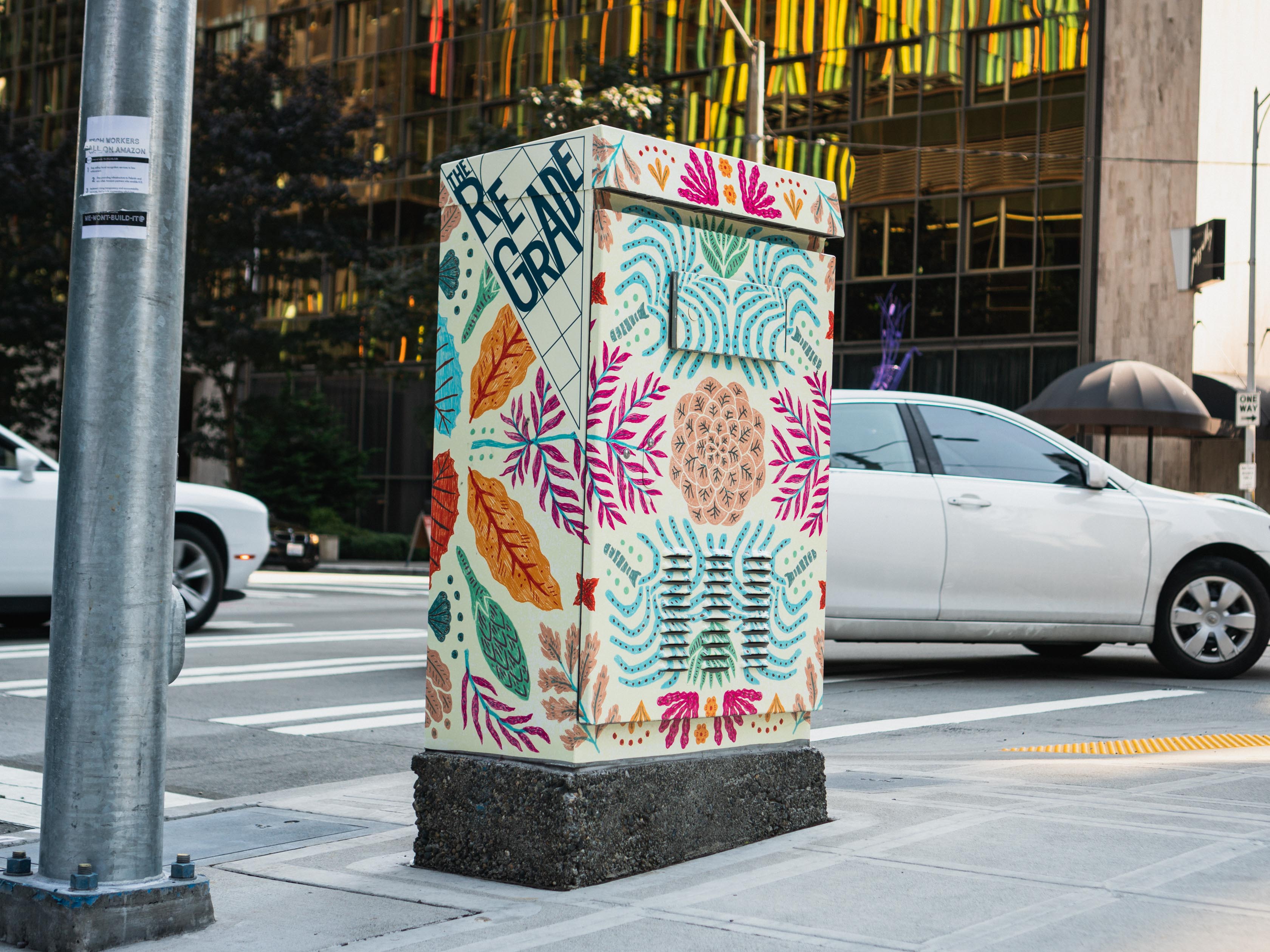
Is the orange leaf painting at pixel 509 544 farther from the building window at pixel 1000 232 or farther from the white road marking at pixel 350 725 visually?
the building window at pixel 1000 232

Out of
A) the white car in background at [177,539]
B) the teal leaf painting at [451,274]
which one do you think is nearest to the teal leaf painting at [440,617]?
the teal leaf painting at [451,274]

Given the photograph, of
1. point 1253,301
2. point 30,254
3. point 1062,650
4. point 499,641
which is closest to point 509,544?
point 499,641

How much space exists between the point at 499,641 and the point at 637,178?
1349 mm

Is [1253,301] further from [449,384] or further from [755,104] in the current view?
[449,384]

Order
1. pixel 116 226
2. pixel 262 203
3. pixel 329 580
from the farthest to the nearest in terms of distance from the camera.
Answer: pixel 262 203, pixel 329 580, pixel 116 226

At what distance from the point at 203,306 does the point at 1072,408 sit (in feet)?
57.3

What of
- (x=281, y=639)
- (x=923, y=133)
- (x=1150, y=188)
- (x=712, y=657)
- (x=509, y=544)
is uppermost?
(x=923, y=133)

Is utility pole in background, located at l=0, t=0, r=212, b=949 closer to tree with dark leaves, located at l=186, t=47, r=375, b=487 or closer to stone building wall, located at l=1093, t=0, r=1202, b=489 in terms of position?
stone building wall, located at l=1093, t=0, r=1202, b=489

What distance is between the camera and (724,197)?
458 centimetres

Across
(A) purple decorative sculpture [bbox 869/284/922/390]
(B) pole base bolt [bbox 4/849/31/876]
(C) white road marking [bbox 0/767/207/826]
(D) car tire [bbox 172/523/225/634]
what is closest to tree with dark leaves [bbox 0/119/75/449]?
(A) purple decorative sculpture [bbox 869/284/922/390]

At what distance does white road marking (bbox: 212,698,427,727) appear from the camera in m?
8.05

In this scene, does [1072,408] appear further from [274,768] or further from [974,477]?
[274,768]

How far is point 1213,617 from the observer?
31.8 feet

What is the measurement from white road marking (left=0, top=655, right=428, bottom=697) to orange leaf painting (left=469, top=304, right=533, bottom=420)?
481 cm
